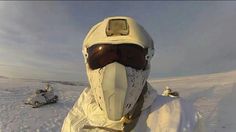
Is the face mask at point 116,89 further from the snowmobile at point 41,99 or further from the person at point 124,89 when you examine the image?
the snowmobile at point 41,99

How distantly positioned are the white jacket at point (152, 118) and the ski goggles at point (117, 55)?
0.25 meters

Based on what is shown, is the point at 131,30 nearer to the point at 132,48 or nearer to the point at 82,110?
the point at 132,48

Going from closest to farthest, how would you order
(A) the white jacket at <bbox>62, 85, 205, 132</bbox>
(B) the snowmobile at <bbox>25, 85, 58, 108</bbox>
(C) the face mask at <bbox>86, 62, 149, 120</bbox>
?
1. (C) the face mask at <bbox>86, 62, 149, 120</bbox>
2. (A) the white jacket at <bbox>62, 85, 205, 132</bbox>
3. (B) the snowmobile at <bbox>25, 85, 58, 108</bbox>

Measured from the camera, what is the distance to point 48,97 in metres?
15.2

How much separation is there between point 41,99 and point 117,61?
43.2 feet

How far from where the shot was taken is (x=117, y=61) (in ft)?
6.66

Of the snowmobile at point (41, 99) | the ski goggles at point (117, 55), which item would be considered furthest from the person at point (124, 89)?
the snowmobile at point (41, 99)

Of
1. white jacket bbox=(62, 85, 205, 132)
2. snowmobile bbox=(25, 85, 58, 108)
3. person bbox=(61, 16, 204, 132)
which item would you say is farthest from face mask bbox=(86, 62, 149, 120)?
snowmobile bbox=(25, 85, 58, 108)

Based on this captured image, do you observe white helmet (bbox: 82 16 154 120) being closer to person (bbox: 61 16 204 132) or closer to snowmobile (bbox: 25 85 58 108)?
person (bbox: 61 16 204 132)

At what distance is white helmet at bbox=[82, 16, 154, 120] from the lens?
1.97m

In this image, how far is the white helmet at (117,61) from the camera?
1.97 meters

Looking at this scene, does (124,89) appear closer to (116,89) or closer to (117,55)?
(116,89)

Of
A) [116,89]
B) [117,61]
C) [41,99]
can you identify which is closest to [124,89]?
[116,89]

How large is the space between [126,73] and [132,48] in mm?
Answer: 176
